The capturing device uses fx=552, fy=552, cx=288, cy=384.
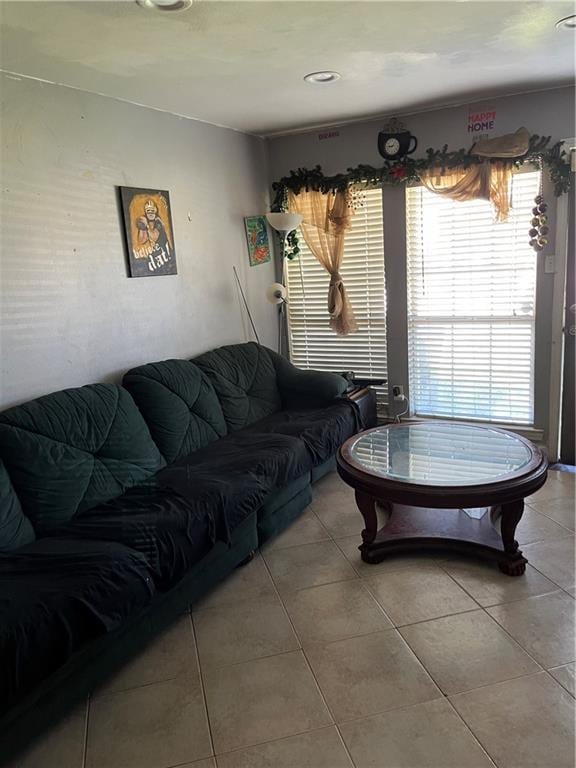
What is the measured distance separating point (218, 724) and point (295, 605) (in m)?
0.68

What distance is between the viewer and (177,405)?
10.6ft

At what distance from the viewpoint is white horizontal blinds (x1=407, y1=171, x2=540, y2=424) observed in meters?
3.83

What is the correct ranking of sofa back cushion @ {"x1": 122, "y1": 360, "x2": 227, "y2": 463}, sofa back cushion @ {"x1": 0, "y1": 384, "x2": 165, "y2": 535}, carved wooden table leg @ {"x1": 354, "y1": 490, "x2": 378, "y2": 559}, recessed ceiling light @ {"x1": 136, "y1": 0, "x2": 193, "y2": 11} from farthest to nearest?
sofa back cushion @ {"x1": 122, "y1": 360, "x2": 227, "y2": 463} → carved wooden table leg @ {"x1": 354, "y1": 490, "x2": 378, "y2": 559} → sofa back cushion @ {"x1": 0, "y1": 384, "x2": 165, "y2": 535} → recessed ceiling light @ {"x1": 136, "y1": 0, "x2": 193, "y2": 11}

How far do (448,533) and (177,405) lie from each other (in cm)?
166

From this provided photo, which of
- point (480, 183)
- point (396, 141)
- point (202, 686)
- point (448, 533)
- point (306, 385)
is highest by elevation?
point (396, 141)

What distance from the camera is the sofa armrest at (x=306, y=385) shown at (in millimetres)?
3906

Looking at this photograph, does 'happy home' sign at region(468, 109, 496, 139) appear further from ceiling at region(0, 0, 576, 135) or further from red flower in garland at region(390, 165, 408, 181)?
red flower in garland at region(390, 165, 408, 181)

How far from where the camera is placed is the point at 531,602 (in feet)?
7.83

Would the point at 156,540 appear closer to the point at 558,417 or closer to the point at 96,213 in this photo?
the point at 96,213

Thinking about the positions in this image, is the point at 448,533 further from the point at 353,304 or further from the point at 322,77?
the point at 322,77

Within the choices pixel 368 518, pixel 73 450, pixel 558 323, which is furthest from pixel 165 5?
pixel 558 323

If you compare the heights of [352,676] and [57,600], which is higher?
[57,600]

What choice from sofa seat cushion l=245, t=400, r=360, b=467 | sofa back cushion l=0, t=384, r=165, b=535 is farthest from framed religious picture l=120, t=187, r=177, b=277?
sofa seat cushion l=245, t=400, r=360, b=467

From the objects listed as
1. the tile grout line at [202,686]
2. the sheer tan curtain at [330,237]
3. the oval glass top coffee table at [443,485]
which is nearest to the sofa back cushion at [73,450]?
the tile grout line at [202,686]
